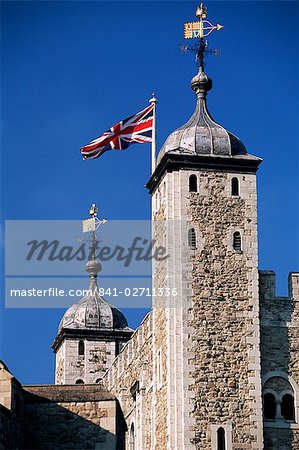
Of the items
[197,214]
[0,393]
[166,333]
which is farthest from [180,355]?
[0,393]

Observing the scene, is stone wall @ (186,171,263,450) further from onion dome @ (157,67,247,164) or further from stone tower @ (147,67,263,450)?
onion dome @ (157,67,247,164)

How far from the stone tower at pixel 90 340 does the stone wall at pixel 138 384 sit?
662 cm

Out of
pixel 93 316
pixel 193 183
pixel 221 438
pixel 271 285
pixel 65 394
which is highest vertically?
pixel 93 316

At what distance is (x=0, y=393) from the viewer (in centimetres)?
2489

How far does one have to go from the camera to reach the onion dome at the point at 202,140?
38469 mm

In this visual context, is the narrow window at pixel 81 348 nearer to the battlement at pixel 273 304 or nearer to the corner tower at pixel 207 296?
the corner tower at pixel 207 296

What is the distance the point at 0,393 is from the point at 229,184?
15.0 m

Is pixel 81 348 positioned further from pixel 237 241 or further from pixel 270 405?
pixel 270 405

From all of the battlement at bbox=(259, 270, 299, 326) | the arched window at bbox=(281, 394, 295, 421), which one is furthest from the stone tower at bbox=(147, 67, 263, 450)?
the arched window at bbox=(281, 394, 295, 421)

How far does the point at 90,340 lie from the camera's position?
53500 mm

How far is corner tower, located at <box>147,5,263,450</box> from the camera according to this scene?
118ft

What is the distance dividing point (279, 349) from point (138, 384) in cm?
581

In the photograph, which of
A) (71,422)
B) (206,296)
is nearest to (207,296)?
(206,296)

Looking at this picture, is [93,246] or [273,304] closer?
[273,304]
